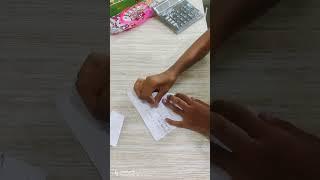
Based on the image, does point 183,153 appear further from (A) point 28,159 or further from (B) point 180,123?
(A) point 28,159

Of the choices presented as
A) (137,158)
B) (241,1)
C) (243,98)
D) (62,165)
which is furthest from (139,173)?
(241,1)

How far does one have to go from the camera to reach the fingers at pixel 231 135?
0.75 meters

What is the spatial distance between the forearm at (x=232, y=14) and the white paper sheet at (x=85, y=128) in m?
0.29

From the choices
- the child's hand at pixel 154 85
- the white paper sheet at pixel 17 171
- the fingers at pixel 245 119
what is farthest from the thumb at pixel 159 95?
the white paper sheet at pixel 17 171

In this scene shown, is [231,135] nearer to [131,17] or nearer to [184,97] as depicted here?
[184,97]

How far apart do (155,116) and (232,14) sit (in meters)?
0.25

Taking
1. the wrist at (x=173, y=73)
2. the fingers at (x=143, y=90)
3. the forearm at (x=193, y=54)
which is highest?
the forearm at (x=193, y=54)

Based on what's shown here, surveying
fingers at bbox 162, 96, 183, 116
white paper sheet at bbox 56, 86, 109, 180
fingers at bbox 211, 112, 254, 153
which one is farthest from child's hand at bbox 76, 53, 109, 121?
fingers at bbox 211, 112, 254, 153

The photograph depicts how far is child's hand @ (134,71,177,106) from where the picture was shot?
0.74 m

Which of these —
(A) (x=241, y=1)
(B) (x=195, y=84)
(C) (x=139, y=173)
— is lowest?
(C) (x=139, y=173)

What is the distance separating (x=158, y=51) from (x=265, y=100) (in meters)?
0.24

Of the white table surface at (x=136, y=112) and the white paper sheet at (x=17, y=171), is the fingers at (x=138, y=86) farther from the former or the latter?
the white paper sheet at (x=17, y=171)

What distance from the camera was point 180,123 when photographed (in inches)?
29.4

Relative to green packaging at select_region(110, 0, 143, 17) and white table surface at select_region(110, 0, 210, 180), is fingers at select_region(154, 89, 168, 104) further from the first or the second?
green packaging at select_region(110, 0, 143, 17)
